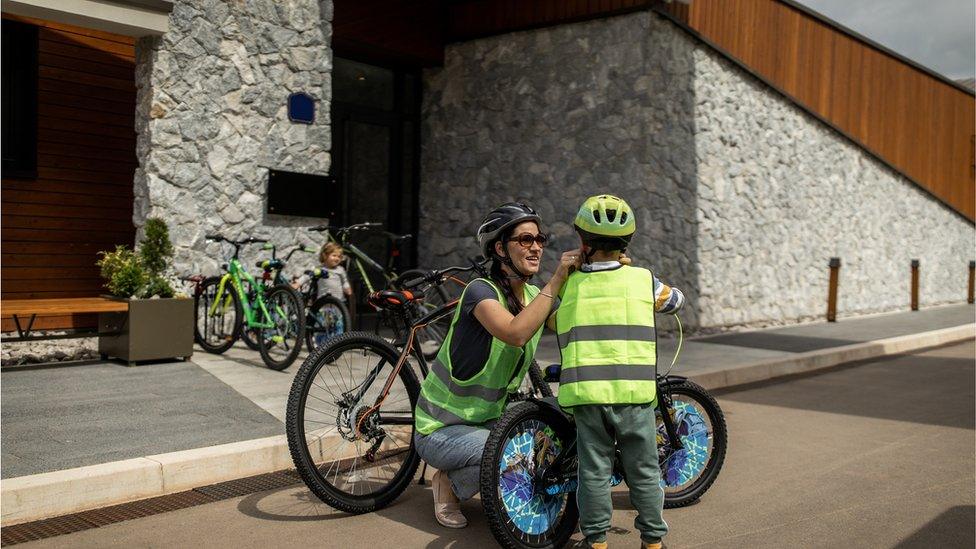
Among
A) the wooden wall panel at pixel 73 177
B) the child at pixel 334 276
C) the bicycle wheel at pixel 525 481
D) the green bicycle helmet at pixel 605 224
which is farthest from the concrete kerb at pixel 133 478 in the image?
the wooden wall panel at pixel 73 177

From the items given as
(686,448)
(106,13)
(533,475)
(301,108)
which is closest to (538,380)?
(533,475)

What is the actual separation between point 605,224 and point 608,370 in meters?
0.59

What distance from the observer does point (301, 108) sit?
991 cm

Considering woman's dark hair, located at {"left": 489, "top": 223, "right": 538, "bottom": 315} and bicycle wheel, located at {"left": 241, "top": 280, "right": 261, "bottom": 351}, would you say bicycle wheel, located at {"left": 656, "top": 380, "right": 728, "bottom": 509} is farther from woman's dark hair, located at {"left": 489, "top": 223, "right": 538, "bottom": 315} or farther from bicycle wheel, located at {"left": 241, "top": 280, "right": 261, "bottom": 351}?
bicycle wheel, located at {"left": 241, "top": 280, "right": 261, "bottom": 351}

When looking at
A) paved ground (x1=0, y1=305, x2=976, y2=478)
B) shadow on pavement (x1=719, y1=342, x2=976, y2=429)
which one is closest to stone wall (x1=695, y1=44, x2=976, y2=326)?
shadow on pavement (x1=719, y1=342, x2=976, y2=429)

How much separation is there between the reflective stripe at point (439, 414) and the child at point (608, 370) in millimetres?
683

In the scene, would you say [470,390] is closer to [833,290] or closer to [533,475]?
[533,475]

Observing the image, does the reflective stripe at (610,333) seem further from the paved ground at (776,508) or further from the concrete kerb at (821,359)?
the concrete kerb at (821,359)

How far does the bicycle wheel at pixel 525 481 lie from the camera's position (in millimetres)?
3656

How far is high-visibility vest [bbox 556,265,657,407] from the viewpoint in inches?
137

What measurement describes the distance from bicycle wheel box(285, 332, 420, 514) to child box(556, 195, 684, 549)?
1.22m

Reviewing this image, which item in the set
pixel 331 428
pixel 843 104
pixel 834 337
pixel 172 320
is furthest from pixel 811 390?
pixel 843 104

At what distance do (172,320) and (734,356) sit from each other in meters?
6.11

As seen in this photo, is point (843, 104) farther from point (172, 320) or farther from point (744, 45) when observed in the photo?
point (172, 320)
